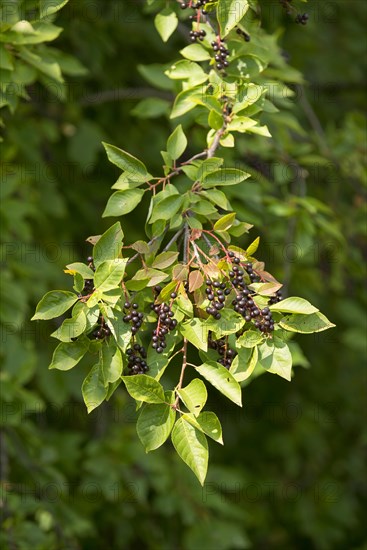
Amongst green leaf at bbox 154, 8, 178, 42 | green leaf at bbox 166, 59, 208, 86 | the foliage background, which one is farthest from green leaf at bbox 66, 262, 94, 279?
the foliage background

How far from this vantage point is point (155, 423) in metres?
2.03

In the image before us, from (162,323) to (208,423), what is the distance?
0.26m

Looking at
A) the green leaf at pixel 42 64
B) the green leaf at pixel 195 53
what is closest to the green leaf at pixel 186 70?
Answer: the green leaf at pixel 195 53

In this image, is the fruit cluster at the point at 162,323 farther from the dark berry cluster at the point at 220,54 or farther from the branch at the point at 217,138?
the dark berry cluster at the point at 220,54

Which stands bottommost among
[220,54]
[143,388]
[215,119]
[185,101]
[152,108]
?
[152,108]

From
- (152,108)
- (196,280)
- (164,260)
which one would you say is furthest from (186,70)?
(152,108)

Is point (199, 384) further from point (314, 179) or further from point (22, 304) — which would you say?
point (314, 179)

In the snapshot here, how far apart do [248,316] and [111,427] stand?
318 cm

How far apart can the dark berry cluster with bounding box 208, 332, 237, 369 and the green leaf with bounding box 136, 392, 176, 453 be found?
0.16 meters

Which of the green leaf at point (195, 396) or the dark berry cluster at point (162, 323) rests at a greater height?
the dark berry cluster at point (162, 323)

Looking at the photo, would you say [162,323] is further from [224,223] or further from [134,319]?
[224,223]

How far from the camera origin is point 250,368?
2.01 metres

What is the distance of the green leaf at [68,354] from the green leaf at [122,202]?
41cm

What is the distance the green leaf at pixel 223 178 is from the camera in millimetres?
2309
